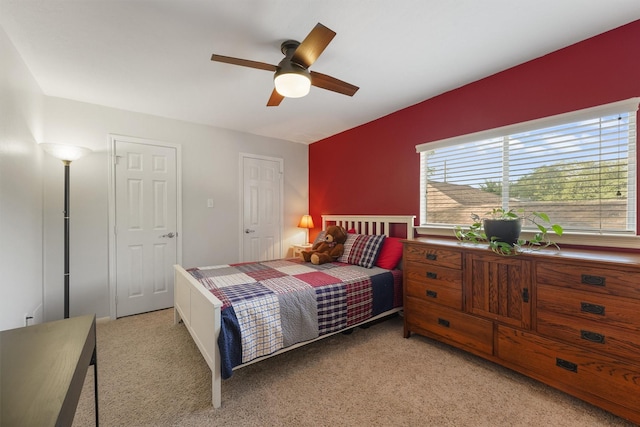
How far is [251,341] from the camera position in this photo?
5.69 ft

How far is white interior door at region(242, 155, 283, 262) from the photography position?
155 inches

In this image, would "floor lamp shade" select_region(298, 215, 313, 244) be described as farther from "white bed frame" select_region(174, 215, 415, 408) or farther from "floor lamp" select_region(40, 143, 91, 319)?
"floor lamp" select_region(40, 143, 91, 319)

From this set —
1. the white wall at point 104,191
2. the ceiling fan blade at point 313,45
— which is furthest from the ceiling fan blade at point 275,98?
the white wall at point 104,191

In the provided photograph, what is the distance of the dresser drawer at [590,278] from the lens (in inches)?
54.3

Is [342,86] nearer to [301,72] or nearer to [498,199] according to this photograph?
[301,72]

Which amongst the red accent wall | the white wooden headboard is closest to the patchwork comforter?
the white wooden headboard

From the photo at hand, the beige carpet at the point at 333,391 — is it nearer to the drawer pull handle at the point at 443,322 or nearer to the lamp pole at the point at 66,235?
the drawer pull handle at the point at 443,322

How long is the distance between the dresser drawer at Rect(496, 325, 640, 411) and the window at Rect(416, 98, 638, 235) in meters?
0.90

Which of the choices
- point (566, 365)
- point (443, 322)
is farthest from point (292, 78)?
point (566, 365)

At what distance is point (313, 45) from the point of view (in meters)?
1.59

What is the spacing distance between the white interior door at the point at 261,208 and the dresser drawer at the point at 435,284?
7.80ft

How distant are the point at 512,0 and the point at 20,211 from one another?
3.75m

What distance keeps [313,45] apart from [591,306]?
225 centimetres

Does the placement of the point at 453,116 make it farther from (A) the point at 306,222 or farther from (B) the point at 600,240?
(A) the point at 306,222
